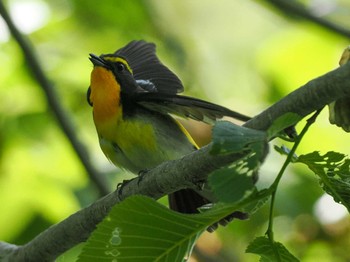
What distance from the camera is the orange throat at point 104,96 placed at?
16.2 feet

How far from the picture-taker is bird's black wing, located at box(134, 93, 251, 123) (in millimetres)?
3715

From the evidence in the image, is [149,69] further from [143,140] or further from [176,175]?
[176,175]

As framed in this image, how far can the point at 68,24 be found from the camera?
273 inches

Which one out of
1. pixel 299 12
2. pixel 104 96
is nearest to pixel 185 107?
pixel 104 96

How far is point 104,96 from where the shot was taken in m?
5.12

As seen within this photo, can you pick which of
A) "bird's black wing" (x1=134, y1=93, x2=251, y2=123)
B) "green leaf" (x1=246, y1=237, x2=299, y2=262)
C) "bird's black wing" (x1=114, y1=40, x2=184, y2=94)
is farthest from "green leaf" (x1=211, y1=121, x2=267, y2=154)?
"bird's black wing" (x1=114, y1=40, x2=184, y2=94)

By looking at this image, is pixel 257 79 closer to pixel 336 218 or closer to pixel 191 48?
pixel 191 48

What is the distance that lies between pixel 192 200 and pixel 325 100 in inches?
105

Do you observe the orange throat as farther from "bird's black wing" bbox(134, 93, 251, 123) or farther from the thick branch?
the thick branch

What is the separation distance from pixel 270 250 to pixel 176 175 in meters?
0.48

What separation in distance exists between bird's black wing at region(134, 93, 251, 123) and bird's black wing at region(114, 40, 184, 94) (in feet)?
1.72

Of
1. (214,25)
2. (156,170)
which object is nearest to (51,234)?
(156,170)

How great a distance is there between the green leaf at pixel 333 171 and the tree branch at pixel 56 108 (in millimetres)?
2421

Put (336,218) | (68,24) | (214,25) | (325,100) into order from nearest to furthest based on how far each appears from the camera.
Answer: (325,100) < (336,218) < (68,24) < (214,25)
